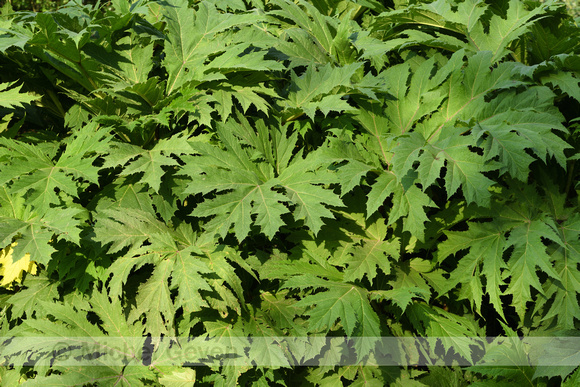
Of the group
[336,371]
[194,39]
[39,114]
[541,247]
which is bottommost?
[336,371]

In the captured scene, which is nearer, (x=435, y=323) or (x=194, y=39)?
(x=435, y=323)

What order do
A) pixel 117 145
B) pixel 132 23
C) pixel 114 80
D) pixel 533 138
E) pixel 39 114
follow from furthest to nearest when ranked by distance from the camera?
pixel 39 114 → pixel 132 23 → pixel 114 80 → pixel 117 145 → pixel 533 138

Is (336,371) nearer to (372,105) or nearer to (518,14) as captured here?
(372,105)

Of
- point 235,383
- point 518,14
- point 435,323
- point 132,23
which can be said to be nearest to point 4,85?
point 132,23

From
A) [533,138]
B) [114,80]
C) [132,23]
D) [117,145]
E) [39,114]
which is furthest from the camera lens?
[39,114]

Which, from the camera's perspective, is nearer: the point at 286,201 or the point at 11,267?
the point at 286,201

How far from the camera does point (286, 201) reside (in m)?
2.08

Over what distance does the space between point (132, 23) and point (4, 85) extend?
731 millimetres

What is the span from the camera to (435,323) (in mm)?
2129

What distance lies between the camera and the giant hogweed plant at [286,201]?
1962 mm

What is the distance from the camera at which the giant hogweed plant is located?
196cm

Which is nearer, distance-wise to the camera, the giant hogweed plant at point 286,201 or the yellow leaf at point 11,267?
the giant hogweed plant at point 286,201

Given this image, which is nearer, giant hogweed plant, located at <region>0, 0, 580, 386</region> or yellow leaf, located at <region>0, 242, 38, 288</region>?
giant hogweed plant, located at <region>0, 0, 580, 386</region>

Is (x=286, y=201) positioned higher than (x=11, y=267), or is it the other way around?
(x=286, y=201)
